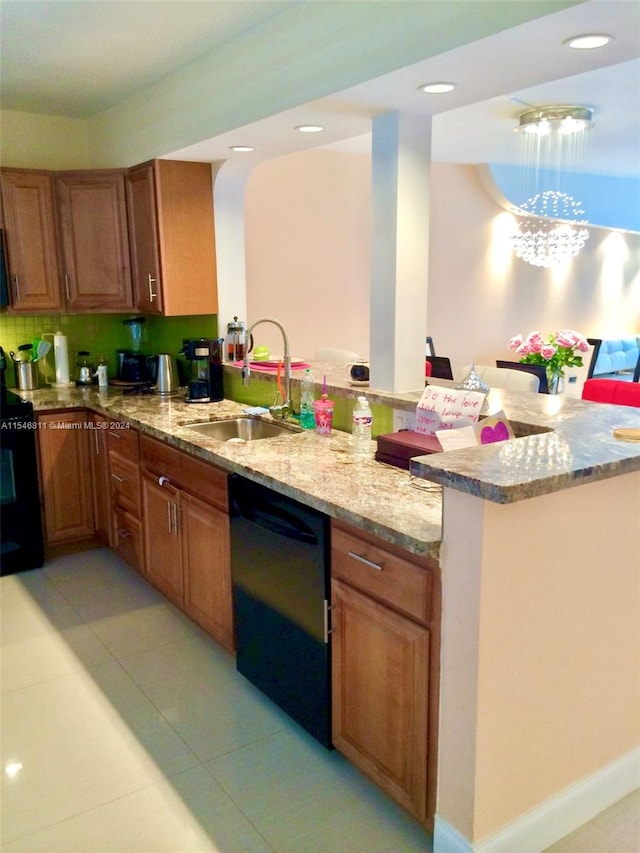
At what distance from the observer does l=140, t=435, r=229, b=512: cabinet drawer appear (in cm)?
267

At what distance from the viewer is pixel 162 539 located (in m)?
3.20

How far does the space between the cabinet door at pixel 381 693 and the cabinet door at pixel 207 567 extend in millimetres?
726

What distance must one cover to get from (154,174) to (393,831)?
3158 mm

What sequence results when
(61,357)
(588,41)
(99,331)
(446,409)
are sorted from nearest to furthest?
(588,41)
(446,409)
(61,357)
(99,331)

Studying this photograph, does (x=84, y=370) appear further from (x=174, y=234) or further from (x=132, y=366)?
(x=174, y=234)

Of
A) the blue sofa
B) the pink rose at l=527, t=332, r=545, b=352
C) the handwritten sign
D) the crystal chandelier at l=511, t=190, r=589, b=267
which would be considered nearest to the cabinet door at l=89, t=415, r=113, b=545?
the handwritten sign

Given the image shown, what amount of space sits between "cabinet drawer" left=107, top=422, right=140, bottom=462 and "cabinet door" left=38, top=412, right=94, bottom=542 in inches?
10.3

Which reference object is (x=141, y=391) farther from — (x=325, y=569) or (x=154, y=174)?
(x=325, y=569)

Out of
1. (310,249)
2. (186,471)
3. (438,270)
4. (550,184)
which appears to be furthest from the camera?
(550,184)

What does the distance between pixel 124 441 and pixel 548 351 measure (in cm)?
265

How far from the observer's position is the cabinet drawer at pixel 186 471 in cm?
267

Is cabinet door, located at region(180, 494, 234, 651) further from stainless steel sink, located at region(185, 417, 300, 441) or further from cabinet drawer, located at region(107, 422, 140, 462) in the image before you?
cabinet drawer, located at region(107, 422, 140, 462)

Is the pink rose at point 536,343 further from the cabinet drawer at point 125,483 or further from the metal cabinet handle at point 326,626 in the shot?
the metal cabinet handle at point 326,626

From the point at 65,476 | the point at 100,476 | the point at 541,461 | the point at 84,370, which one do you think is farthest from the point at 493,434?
the point at 84,370
